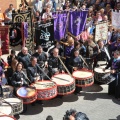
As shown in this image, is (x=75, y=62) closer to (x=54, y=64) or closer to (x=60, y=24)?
(x=54, y=64)

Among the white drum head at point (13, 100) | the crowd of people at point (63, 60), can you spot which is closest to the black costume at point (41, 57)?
the crowd of people at point (63, 60)

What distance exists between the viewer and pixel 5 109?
955 cm

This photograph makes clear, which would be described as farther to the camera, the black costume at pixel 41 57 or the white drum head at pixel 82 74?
the black costume at pixel 41 57

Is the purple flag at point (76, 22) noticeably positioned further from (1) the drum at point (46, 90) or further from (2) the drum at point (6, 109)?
(2) the drum at point (6, 109)

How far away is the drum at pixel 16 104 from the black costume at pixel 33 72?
1268 mm

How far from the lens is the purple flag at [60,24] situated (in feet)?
43.2

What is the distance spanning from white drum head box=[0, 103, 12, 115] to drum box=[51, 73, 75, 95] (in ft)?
6.10

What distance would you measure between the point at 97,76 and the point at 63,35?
241 cm

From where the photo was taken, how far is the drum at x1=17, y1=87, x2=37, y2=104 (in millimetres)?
10297

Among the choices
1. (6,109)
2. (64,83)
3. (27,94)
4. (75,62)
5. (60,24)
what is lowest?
(6,109)

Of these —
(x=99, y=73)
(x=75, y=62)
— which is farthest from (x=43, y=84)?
(x=99, y=73)

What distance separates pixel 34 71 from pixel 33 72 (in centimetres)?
6

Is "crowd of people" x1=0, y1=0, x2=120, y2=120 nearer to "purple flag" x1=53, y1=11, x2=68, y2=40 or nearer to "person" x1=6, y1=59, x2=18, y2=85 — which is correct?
"person" x1=6, y1=59, x2=18, y2=85

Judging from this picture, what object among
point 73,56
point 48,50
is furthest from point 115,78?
point 48,50
